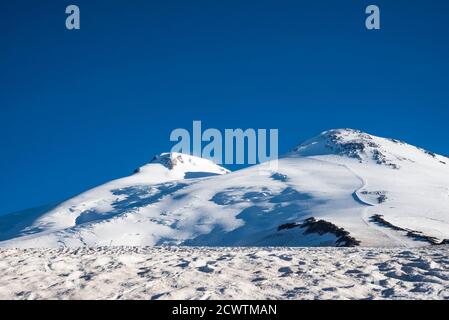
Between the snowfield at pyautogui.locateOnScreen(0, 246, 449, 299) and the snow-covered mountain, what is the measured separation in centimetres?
3970

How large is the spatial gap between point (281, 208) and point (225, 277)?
101 m

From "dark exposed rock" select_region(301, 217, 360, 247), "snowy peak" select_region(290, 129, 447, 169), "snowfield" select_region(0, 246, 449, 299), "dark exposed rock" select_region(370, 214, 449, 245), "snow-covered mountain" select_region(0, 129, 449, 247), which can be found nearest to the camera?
"snowfield" select_region(0, 246, 449, 299)

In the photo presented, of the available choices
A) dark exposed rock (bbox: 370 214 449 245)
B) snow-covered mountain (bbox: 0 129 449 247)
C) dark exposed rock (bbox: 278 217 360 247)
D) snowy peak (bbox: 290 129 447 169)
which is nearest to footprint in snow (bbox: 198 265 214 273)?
dark exposed rock (bbox: 370 214 449 245)

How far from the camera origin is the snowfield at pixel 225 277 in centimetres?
1197

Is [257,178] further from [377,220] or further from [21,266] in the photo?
[21,266]

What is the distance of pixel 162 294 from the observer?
39.0 feet

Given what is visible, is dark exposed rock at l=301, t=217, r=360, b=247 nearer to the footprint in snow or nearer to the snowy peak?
the footprint in snow

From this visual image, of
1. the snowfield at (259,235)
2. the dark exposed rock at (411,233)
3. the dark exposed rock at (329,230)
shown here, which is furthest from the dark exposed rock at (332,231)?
the dark exposed rock at (411,233)

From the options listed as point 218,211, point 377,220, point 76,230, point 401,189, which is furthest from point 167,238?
point 401,189

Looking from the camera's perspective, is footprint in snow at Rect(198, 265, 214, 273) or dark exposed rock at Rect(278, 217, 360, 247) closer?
footprint in snow at Rect(198, 265, 214, 273)

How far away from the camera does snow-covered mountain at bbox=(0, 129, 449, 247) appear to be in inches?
2953

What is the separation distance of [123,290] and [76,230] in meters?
113

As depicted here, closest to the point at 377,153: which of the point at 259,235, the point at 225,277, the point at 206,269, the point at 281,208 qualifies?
the point at 281,208
